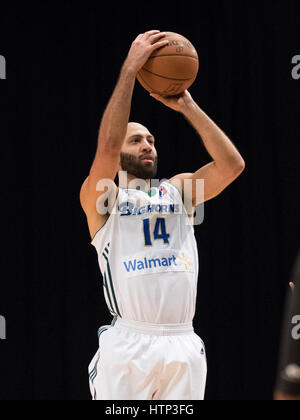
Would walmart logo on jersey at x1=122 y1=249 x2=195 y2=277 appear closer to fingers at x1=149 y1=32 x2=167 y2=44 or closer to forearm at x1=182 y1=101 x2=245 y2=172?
forearm at x1=182 y1=101 x2=245 y2=172

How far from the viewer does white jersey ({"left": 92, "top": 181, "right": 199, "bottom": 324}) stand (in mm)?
2840

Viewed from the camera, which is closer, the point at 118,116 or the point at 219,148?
the point at 118,116

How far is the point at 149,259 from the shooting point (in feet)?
9.45

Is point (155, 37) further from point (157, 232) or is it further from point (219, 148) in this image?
point (157, 232)

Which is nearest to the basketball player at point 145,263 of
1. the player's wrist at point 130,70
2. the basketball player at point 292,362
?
the player's wrist at point 130,70

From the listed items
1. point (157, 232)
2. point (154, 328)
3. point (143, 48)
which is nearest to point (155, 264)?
point (157, 232)

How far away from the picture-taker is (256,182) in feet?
15.5

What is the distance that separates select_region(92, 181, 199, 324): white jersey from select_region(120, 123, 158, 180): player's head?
11 centimetres

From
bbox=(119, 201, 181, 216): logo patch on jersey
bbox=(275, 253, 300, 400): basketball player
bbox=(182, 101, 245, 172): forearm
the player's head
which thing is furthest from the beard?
bbox=(275, 253, 300, 400): basketball player

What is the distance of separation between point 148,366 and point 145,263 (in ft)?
1.57

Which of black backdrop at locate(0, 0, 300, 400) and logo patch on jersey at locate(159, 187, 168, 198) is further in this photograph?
black backdrop at locate(0, 0, 300, 400)

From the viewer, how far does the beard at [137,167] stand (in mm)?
3098

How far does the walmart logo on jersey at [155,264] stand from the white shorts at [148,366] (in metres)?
0.25
